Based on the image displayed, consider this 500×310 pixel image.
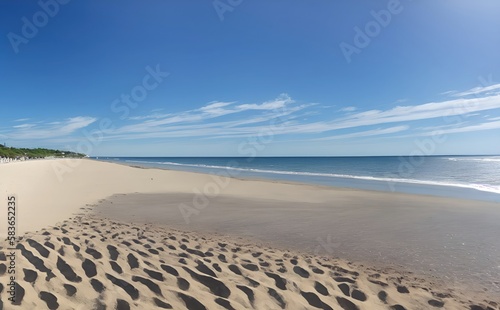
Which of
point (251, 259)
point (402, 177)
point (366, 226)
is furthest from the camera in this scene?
point (402, 177)

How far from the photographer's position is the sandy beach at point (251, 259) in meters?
4.39

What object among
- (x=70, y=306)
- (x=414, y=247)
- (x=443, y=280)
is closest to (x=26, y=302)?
(x=70, y=306)

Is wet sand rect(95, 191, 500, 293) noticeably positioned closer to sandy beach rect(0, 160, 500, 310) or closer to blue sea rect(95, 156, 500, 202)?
sandy beach rect(0, 160, 500, 310)

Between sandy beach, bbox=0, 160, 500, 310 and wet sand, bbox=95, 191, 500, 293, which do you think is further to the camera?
wet sand, bbox=95, 191, 500, 293

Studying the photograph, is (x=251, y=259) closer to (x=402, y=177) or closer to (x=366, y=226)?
(x=366, y=226)

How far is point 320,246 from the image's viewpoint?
24.4ft

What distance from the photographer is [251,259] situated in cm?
623

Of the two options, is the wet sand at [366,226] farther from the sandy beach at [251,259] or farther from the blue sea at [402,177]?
the blue sea at [402,177]

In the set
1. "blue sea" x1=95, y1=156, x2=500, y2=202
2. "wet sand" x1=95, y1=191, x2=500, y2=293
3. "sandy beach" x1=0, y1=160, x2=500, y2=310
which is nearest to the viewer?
"sandy beach" x1=0, y1=160, x2=500, y2=310

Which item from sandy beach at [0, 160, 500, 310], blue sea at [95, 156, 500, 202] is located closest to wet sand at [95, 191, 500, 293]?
sandy beach at [0, 160, 500, 310]

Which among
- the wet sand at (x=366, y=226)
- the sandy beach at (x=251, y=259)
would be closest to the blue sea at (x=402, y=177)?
the wet sand at (x=366, y=226)

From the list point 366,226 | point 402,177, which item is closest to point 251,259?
point 366,226

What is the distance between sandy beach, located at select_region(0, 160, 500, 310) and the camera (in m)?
4.39

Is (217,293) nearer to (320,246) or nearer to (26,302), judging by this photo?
(26,302)
